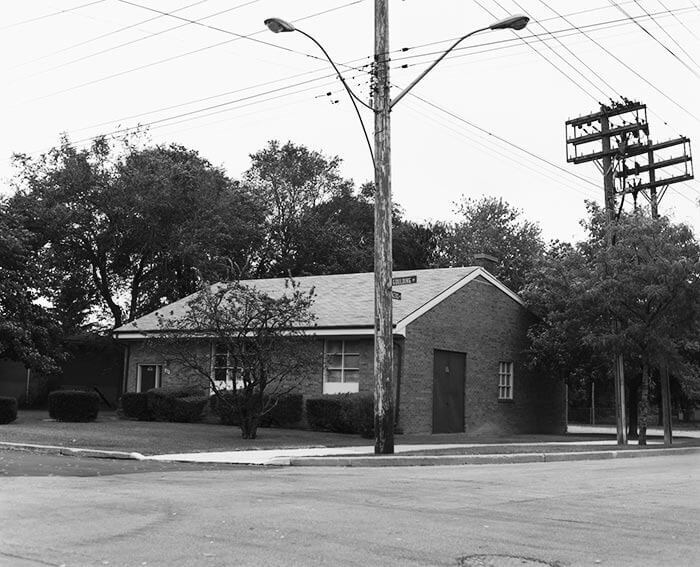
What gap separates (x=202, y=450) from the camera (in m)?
19.4

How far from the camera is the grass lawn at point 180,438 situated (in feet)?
65.9

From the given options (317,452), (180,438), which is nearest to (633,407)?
(317,452)

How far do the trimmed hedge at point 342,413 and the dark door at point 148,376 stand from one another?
887cm

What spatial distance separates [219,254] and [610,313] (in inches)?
982

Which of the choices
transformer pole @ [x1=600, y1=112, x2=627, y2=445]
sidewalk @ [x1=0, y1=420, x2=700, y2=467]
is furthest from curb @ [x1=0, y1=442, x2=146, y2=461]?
transformer pole @ [x1=600, y1=112, x2=627, y2=445]

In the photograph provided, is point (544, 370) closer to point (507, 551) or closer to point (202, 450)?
point (202, 450)

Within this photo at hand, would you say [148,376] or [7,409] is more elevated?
[148,376]

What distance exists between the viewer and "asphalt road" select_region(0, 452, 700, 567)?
6.96m

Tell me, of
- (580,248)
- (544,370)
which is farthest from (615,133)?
(544,370)

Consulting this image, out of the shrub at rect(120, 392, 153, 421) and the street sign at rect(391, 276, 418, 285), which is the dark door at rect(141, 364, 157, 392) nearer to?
the shrub at rect(120, 392, 153, 421)

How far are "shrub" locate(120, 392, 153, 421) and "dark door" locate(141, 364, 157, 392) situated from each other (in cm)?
248

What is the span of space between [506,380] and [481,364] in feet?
7.73

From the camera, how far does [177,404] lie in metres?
30.5

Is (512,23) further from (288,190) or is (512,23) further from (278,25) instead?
(288,190)
